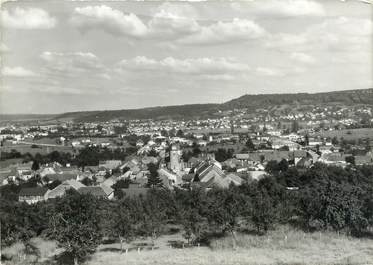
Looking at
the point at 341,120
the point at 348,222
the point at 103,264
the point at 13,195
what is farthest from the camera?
the point at 341,120

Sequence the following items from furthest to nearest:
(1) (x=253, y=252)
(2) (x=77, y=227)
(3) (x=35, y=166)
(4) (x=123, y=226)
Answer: (3) (x=35, y=166), (4) (x=123, y=226), (1) (x=253, y=252), (2) (x=77, y=227)

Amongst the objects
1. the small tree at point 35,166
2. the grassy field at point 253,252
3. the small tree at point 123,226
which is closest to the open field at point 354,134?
the small tree at point 35,166

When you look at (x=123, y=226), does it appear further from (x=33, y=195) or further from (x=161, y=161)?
(x=161, y=161)

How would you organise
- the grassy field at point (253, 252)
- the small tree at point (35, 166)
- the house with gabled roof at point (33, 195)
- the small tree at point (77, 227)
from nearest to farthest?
the grassy field at point (253, 252)
the small tree at point (77, 227)
the house with gabled roof at point (33, 195)
the small tree at point (35, 166)

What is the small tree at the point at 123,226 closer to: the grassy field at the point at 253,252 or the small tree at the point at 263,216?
the grassy field at the point at 253,252

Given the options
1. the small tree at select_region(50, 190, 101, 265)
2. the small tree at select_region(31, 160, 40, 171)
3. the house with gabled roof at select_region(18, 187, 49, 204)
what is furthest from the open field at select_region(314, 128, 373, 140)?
the small tree at select_region(50, 190, 101, 265)

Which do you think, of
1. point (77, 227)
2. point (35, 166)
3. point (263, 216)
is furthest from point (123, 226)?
point (35, 166)

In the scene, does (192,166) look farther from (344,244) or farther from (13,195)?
(344,244)

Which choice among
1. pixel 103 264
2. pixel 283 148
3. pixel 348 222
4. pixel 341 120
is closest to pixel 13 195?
pixel 103 264
